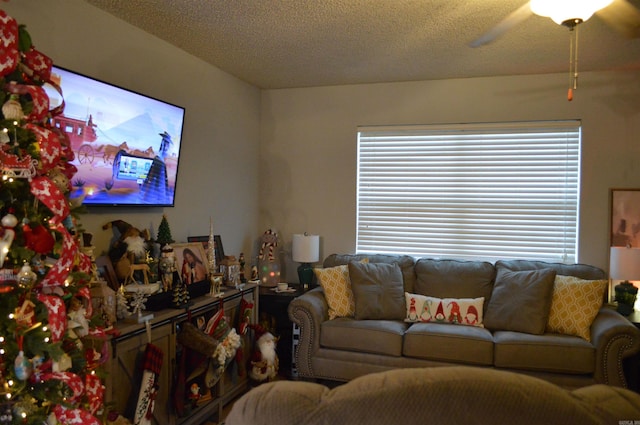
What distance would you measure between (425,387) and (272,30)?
2.74m

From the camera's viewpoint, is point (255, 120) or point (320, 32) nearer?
point (320, 32)

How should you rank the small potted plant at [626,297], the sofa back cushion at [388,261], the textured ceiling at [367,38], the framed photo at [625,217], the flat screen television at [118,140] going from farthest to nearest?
the sofa back cushion at [388,261]
the framed photo at [625,217]
the small potted plant at [626,297]
the textured ceiling at [367,38]
the flat screen television at [118,140]

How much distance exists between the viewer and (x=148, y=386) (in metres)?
2.38

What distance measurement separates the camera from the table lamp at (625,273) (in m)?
3.34

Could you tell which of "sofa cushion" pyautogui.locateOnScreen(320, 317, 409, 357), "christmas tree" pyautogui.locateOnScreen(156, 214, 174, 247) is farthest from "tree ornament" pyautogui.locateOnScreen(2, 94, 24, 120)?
"sofa cushion" pyautogui.locateOnScreen(320, 317, 409, 357)

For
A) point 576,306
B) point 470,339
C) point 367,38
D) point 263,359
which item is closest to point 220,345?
point 263,359

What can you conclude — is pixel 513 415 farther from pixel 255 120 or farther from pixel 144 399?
pixel 255 120

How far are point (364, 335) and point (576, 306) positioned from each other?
1550 mm

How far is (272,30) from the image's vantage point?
3.04 metres

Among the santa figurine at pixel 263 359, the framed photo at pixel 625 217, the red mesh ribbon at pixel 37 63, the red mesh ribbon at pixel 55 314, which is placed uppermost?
the red mesh ribbon at pixel 37 63

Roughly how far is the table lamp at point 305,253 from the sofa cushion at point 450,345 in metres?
1.27

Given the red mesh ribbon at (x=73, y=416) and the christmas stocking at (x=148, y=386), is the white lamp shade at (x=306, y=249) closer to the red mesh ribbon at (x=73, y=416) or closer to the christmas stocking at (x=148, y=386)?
the christmas stocking at (x=148, y=386)

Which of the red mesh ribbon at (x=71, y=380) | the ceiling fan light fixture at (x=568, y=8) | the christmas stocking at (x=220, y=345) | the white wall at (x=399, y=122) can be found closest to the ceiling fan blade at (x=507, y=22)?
the ceiling fan light fixture at (x=568, y=8)

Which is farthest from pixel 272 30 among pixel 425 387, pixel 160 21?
pixel 425 387
